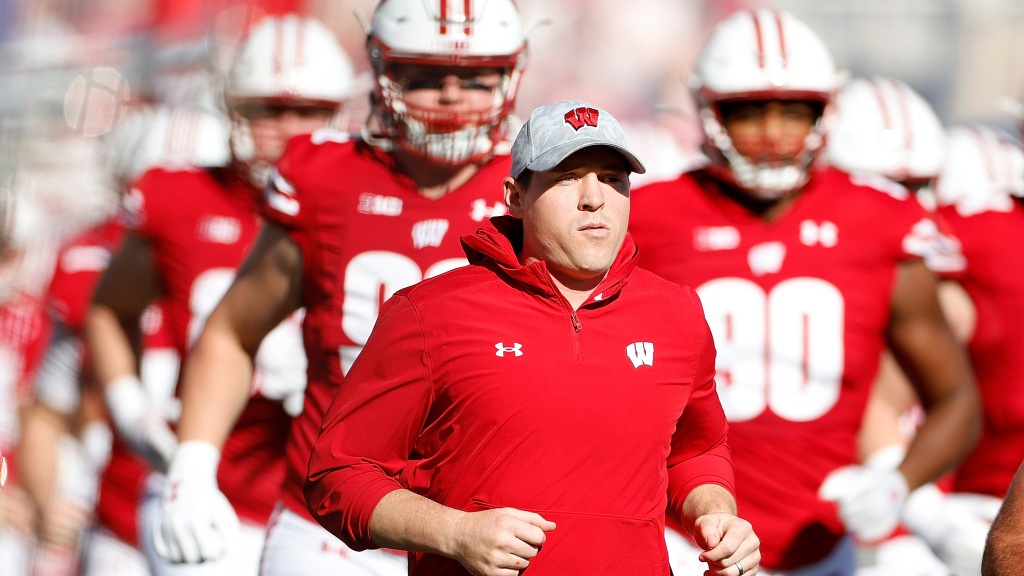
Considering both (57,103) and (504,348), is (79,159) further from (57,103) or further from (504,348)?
(504,348)

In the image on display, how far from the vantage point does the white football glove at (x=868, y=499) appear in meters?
4.72

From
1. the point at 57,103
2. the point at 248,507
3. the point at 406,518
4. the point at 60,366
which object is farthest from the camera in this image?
the point at 57,103

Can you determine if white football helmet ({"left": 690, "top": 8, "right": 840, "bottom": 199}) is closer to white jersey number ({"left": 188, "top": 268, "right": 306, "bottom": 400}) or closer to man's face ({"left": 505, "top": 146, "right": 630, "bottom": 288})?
white jersey number ({"left": 188, "top": 268, "right": 306, "bottom": 400})

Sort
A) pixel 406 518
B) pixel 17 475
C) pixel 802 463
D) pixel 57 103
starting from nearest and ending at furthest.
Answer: pixel 406 518 < pixel 802 463 < pixel 17 475 < pixel 57 103

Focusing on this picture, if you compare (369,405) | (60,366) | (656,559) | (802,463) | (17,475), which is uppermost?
(369,405)

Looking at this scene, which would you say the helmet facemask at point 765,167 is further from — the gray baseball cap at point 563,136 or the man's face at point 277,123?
the gray baseball cap at point 563,136

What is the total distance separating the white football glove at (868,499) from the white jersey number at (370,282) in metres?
1.31

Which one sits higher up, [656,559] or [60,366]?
[656,559]

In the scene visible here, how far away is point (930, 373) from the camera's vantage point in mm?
4965

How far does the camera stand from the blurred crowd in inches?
220

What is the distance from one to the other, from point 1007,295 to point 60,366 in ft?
12.0

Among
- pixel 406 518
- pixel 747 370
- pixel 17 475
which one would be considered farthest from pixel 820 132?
pixel 17 475

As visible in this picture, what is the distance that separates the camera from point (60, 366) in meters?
6.83

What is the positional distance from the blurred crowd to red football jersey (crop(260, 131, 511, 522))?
83 centimetres
